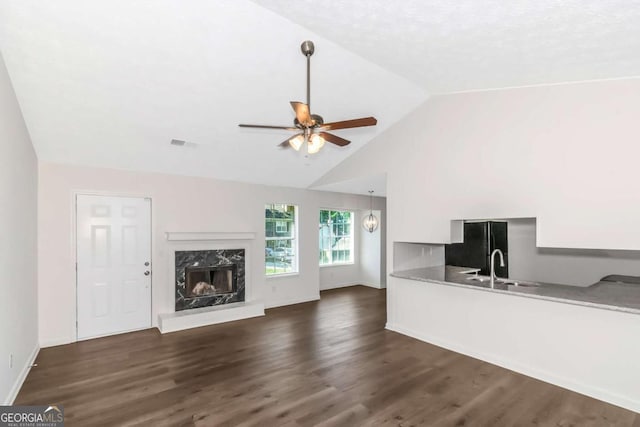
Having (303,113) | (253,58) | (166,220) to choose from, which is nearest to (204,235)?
(166,220)

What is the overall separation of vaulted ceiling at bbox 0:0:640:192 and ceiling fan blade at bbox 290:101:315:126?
695 millimetres

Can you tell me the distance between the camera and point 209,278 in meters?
5.74

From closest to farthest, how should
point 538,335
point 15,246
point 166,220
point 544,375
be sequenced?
point 15,246 → point 544,375 → point 538,335 → point 166,220

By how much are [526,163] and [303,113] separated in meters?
2.66

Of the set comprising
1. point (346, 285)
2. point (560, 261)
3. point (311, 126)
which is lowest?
point (346, 285)

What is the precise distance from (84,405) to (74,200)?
2880mm

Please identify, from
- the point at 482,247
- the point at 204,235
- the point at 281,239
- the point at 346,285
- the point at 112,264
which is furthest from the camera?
the point at 346,285

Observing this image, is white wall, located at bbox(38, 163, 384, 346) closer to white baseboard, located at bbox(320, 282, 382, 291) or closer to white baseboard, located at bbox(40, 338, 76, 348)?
white baseboard, located at bbox(40, 338, 76, 348)

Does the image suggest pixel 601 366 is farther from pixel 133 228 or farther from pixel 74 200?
pixel 74 200

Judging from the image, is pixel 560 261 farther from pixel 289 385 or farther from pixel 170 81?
pixel 170 81

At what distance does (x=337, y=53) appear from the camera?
315 centimetres

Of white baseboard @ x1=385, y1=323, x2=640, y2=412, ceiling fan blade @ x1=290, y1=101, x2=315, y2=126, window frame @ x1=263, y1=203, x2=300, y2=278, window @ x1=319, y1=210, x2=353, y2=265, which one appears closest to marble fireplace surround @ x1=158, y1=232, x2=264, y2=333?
window frame @ x1=263, y1=203, x2=300, y2=278

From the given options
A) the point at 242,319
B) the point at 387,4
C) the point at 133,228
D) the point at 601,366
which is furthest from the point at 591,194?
the point at 133,228

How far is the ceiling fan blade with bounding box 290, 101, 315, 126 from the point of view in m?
2.52
